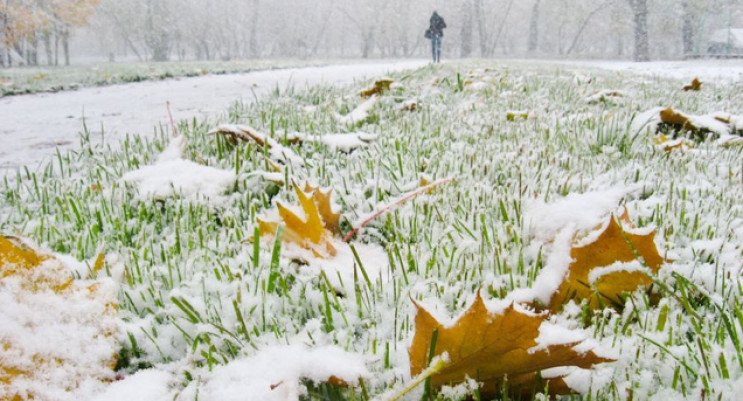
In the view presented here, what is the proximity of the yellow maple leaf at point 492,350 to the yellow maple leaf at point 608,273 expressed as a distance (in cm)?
26

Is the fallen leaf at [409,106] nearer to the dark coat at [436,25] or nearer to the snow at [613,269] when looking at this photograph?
the snow at [613,269]

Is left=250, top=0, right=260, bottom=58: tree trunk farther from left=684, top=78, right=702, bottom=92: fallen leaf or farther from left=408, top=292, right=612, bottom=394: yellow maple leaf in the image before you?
left=408, top=292, right=612, bottom=394: yellow maple leaf

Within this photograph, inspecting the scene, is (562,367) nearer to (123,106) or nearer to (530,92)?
(530,92)

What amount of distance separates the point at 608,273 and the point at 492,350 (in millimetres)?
391

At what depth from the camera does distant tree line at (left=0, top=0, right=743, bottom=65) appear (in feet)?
110

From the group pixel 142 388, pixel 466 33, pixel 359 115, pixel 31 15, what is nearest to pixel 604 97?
pixel 359 115

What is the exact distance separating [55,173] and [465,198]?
1922 mm

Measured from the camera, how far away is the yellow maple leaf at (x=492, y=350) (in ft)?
1.92

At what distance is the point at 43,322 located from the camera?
79 centimetres

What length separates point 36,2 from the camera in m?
21.6

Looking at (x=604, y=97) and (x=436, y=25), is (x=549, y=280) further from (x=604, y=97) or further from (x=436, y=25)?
(x=436, y=25)

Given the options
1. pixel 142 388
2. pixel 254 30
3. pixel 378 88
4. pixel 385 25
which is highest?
pixel 385 25

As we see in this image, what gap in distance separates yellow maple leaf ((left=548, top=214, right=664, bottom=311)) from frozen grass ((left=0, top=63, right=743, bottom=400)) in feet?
0.13

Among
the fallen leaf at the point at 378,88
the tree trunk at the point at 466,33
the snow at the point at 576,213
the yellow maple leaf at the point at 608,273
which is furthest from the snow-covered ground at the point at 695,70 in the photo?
the tree trunk at the point at 466,33
